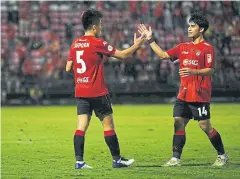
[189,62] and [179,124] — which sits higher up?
[189,62]

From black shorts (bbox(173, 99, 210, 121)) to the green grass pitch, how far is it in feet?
2.46

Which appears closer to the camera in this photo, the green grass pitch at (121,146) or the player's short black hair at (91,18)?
the green grass pitch at (121,146)

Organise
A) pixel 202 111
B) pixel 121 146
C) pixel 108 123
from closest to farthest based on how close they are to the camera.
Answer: pixel 108 123
pixel 202 111
pixel 121 146

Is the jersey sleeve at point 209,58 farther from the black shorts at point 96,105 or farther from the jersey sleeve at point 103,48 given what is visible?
the black shorts at point 96,105

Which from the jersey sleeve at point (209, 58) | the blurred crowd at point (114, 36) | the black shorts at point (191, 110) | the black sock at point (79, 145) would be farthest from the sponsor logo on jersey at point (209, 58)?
the blurred crowd at point (114, 36)

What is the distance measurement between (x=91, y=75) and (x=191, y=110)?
1.58 m

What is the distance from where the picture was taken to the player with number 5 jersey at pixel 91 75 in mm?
10766

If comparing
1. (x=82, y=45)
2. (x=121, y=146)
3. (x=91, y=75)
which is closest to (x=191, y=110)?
(x=91, y=75)

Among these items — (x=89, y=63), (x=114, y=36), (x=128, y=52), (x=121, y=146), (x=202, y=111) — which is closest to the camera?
(x=128, y=52)

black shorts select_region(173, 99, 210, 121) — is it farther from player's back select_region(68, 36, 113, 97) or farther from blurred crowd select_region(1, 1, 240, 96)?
blurred crowd select_region(1, 1, 240, 96)

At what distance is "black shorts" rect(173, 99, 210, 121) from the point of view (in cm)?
1105

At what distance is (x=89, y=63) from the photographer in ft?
35.5

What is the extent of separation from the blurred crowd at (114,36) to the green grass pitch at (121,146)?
6596 millimetres

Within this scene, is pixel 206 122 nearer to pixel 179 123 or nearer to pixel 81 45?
pixel 179 123
